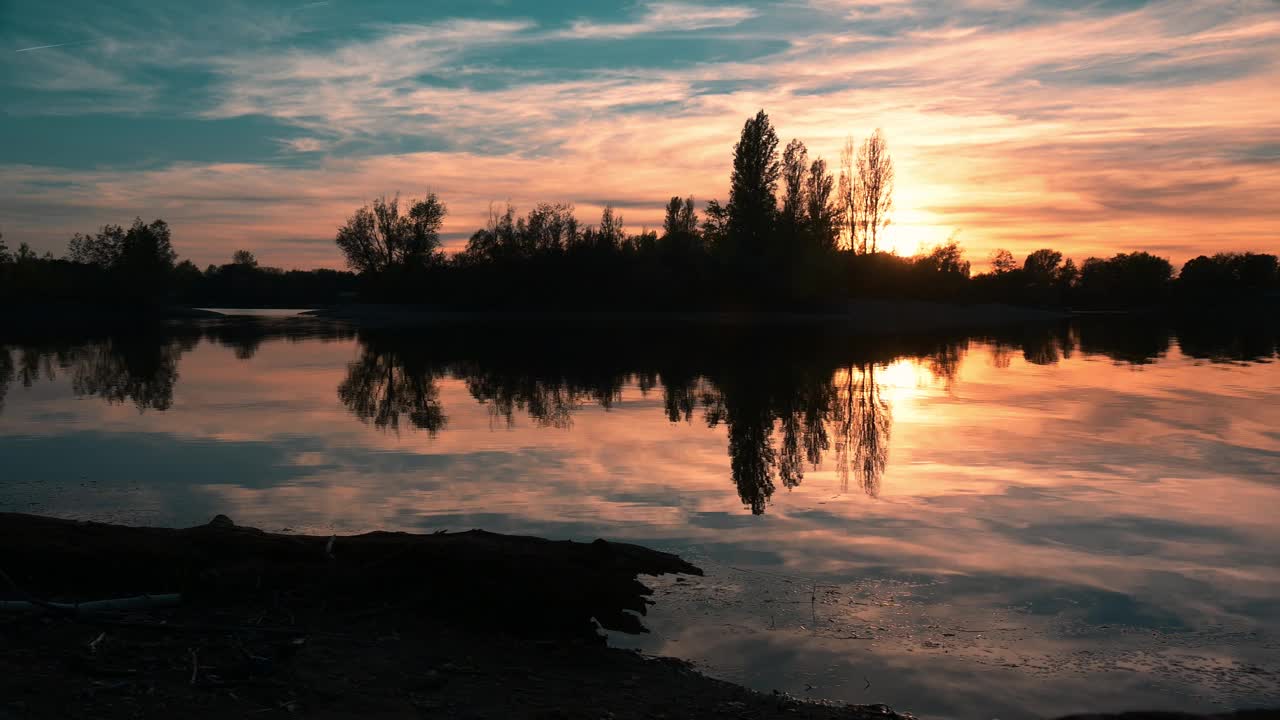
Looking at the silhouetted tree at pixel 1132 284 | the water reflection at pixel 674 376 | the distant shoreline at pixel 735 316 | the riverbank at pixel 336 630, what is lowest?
the riverbank at pixel 336 630

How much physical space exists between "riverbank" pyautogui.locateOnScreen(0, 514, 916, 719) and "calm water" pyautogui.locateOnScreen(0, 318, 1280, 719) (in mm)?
480

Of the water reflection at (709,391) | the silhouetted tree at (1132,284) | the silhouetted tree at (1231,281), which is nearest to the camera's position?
the water reflection at (709,391)

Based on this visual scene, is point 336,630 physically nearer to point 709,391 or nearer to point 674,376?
point 709,391

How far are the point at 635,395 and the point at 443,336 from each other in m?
26.7

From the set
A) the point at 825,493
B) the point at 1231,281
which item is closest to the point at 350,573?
the point at 825,493

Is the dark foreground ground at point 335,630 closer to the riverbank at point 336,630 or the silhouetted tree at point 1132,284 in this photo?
the riverbank at point 336,630

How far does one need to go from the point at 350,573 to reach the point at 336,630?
60 centimetres

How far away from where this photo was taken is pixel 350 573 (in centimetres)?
607

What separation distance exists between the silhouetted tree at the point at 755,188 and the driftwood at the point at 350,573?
65960 mm

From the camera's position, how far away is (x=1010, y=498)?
31.2ft

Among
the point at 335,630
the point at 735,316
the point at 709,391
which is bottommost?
the point at 335,630

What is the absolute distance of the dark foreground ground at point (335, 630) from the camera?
4574 mm

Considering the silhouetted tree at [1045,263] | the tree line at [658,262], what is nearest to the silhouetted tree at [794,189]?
the tree line at [658,262]

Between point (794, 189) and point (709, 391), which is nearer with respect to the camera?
point (709, 391)
